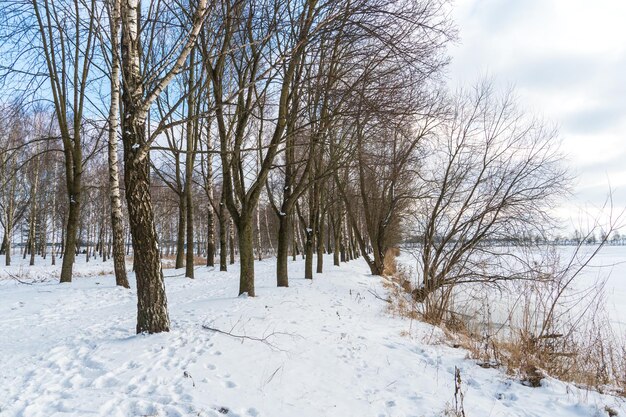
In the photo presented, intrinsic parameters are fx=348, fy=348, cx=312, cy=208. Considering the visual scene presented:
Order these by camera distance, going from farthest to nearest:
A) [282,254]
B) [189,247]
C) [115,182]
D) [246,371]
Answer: [189,247] < [282,254] < [115,182] < [246,371]

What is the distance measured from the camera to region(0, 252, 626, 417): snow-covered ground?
119 inches

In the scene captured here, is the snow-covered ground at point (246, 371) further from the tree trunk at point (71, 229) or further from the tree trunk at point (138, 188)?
the tree trunk at point (71, 229)

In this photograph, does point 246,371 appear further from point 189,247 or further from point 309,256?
point 189,247

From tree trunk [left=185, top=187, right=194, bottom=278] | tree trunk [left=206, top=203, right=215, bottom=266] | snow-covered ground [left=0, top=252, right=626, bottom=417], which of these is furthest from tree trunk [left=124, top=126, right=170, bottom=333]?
tree trunk [left=206, top=203, right=215, bottom=266]

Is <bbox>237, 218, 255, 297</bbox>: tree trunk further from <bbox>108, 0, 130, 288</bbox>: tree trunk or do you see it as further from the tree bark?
<bbox>108, 0, 130, 288</bbox>: tree trunk

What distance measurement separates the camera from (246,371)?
3.72 m

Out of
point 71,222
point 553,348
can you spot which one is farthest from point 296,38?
point 71,222

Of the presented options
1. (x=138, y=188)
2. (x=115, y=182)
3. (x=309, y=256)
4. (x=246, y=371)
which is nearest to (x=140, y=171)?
(x=138, y=188)

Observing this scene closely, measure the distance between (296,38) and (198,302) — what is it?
19.3 feet

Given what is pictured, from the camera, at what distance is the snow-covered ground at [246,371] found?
3016 millimetres

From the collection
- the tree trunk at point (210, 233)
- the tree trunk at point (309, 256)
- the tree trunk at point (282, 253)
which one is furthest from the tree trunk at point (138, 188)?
the tree trunk at point (210, 233)

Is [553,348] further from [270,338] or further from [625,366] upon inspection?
[270,338]

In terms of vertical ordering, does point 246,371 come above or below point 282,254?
below

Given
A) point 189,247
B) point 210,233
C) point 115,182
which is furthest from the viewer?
point 210,233
